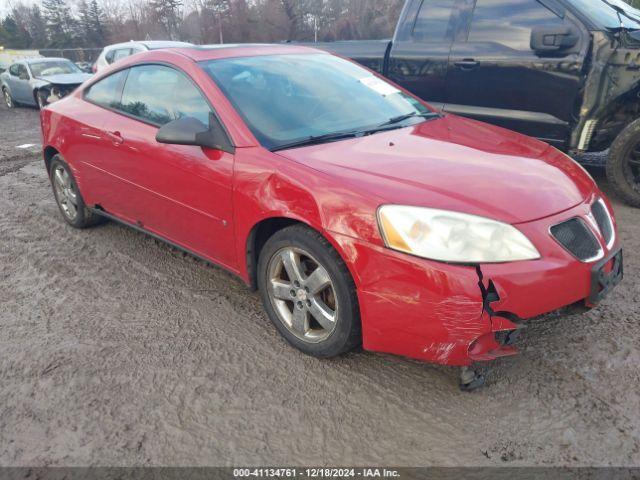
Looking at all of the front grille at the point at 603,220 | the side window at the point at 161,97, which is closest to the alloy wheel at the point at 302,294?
the side window at the point at 161,97

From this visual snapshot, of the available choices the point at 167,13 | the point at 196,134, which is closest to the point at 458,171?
the point at 196,134

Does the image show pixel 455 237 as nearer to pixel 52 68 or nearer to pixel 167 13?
pixel 52 68

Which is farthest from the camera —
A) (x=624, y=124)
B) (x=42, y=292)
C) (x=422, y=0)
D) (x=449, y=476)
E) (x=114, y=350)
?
(x=422, y=0)

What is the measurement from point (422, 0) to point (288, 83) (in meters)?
3.17

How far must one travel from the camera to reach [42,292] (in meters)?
3.47

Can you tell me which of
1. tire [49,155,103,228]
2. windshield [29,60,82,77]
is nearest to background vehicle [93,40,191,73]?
windshield [29,60,82,77]

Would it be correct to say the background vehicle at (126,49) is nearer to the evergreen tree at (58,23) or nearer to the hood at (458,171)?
the hood at (458,171)

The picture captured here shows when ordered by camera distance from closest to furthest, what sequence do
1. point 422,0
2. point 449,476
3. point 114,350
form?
1. point 449,476
2. point 114,350
3. point 422,0

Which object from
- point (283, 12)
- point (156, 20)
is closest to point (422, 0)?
point (283, 12)

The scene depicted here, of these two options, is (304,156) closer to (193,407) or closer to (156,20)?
(193,407)

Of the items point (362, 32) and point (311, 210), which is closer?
point (311, 210)

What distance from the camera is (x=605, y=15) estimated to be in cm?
453

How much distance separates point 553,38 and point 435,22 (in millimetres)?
1361

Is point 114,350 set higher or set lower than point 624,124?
lower
